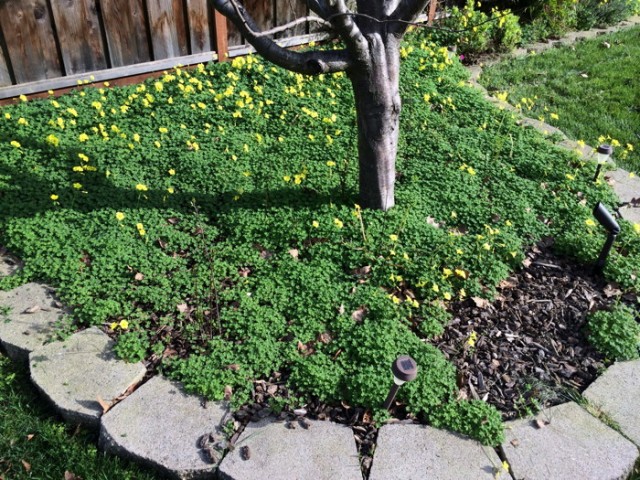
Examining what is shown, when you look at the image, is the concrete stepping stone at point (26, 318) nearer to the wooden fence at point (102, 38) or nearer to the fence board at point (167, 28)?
the wooden fence at point (102, 38)

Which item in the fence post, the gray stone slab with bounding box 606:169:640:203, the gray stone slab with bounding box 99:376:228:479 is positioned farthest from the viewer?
the fence post

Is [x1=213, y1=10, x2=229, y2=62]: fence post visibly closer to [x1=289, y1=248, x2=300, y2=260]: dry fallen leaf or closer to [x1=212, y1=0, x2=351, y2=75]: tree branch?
[x1=212, y1=0, x2=351, y2=75]: tree branch

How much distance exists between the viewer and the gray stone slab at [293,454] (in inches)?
104

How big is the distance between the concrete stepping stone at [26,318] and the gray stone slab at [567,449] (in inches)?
104

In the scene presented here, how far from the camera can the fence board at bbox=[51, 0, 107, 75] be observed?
5172mm

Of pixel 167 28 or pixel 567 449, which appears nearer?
pixel 567 449

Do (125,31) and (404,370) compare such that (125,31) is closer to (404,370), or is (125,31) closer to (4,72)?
(4,72)

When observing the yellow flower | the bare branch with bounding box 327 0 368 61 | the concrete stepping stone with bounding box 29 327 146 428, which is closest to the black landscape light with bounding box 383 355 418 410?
the concrete stepping stone with bounding box 29 327 146 428

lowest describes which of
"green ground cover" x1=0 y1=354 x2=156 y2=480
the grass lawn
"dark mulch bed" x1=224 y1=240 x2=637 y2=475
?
"green ground cover" x1=0 y1=354 x2=156 y2=480

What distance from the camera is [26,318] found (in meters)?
3.34

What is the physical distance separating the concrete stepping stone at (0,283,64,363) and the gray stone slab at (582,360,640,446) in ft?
10.2

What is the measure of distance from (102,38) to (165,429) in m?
4.19

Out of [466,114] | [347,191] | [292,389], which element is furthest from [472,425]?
[466,114]

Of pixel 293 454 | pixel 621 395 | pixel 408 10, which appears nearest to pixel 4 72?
pixel 408 10
